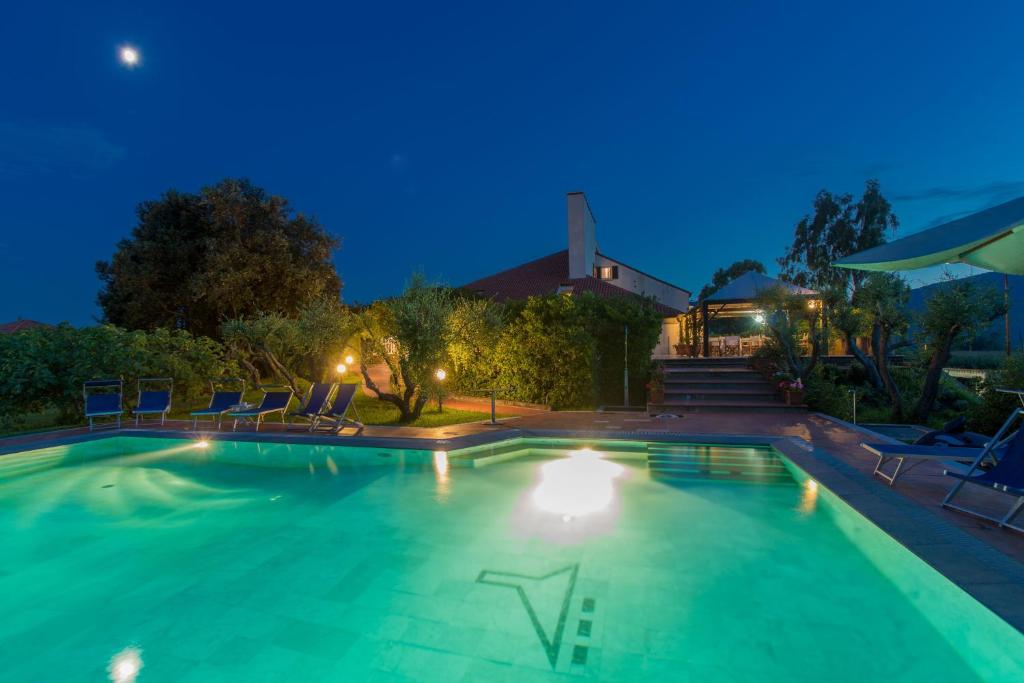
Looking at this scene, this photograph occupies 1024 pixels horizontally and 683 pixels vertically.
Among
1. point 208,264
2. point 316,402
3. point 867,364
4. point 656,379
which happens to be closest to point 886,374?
point 867,364

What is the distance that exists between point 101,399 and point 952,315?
15919mm

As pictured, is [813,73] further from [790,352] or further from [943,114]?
[790,352]

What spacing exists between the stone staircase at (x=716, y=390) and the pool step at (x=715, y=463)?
3.67m

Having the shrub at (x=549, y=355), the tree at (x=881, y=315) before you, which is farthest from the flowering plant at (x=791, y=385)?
the shrub at (x=549, y=355)

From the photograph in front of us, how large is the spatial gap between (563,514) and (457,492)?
1582mm

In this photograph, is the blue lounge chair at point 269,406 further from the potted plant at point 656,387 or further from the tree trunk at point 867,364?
the tree trunk at point 867,364

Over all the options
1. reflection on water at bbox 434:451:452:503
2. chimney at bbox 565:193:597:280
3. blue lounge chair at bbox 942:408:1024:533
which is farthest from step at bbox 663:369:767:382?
chimney at bbox 565:193:597:280

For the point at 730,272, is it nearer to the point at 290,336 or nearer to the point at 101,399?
the point at 290,336

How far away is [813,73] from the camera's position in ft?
97.0

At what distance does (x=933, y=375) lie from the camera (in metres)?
9.37

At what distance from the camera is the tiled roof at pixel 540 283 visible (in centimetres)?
2392

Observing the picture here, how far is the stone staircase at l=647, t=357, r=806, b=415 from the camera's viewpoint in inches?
482

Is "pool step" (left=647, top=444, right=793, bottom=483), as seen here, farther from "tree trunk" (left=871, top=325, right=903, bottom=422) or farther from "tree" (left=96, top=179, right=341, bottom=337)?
"tree" (left=96, top=179, right=341, bottom=337)

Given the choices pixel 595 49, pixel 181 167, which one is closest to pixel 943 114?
pixel 595 49
